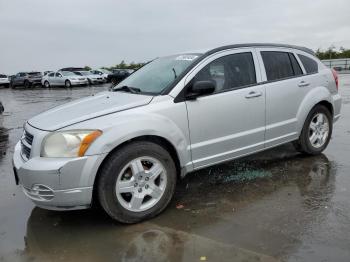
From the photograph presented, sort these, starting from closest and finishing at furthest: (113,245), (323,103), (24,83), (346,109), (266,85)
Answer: (113,245)
(266,85)
(323,103)
(346,109)
(24,83)

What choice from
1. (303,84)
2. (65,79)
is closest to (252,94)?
(303,84)

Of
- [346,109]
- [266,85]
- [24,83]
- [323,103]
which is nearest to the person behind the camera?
[266,85]

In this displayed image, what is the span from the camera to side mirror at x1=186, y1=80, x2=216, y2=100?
418 centimetres

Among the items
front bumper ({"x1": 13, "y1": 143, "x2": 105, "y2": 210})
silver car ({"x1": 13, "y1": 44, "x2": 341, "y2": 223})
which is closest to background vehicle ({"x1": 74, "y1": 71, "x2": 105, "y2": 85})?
silver car ({"x1": 13, "y1": 44, "x2": 341, "y2": 223})

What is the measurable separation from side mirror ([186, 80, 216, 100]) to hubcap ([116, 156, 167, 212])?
2.71 feet

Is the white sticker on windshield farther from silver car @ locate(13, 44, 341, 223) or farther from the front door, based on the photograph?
the front door

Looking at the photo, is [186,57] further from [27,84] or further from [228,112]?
[27,84]

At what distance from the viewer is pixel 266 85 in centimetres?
497

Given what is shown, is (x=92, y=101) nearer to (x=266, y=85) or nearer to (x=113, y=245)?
(x=113, y=245)

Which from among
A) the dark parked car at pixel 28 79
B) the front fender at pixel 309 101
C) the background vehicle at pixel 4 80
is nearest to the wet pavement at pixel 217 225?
the front fender at pixel 309 101

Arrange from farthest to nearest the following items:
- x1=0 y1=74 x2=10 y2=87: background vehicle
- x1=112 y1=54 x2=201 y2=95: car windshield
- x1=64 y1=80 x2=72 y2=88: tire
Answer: x1=0 y1=74 x2=10 y2=87: background vehicle, x1=64 y1=80 x2=72 y2=88: tire, x1=112 y1=54 x2=201 y2=95: car windshield

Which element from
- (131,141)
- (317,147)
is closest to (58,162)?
(131,141)

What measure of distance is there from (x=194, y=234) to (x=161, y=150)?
0.90m

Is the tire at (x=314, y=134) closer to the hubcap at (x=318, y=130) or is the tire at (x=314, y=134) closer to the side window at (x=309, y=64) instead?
the hubcap at (x=318, y=130)
